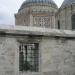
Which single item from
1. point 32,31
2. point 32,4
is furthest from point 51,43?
point 32,4

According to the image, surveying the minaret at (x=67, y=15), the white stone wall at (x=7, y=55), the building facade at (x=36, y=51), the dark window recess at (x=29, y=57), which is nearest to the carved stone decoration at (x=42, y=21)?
the minaret at (x=67, y=15)

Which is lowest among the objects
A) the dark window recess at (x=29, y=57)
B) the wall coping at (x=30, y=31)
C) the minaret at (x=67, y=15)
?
the dark window recess at (x=29, y=57)

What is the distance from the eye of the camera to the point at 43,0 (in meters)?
36.4

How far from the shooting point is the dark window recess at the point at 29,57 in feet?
33.9

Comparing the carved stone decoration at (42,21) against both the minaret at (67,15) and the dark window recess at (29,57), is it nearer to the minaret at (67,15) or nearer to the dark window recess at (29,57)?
the minaret at (67,15)

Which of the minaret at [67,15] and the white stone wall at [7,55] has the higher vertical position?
the minaret at [67,15]

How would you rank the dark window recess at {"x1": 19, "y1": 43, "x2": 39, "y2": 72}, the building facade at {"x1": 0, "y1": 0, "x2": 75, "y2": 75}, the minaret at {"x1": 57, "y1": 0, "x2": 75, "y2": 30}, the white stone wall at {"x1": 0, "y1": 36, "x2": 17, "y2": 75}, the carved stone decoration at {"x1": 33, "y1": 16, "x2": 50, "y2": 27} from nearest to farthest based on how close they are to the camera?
the white stone wall at {"x1": 0, "y1": 36, "x2": 17, "y2": 75} < the building facade at {"x1": 0, "y1": 0, "x2": 75, "y2": 75} < the dark window recess at {"x1": 19, "y1": 43, "x2": 39, "y2": 72} < the minaret at {"x1": 57, "y1": 0, "x2": 75, "y2": 30} < the carved stone decoration at {"x1": 33, "y1": 16, "x2": 50, "y2": 27}

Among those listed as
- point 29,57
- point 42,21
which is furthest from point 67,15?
point 29,57

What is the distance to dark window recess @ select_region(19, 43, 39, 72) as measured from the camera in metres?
10.3

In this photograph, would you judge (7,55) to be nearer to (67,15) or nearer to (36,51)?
(36,51)

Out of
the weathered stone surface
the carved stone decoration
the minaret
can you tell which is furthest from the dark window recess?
the carved stone decoration

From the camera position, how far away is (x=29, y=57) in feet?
34.1

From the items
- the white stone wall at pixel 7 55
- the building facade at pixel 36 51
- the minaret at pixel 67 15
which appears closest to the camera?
the white stone wall at pixel 7 55

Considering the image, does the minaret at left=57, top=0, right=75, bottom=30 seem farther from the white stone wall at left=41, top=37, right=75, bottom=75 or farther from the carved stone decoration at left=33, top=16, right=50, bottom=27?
the white stone wall at left=41, top=37, right=75, bottom=75
